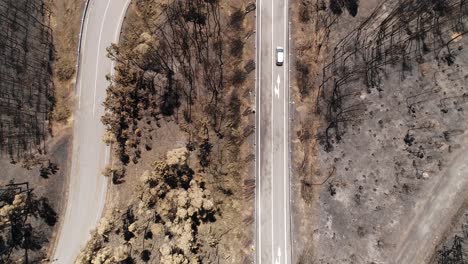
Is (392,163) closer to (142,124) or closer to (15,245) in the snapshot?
(142,124)

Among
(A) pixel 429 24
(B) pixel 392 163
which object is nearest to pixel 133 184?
(B) pixel 392 163

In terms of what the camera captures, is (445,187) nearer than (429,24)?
Yes

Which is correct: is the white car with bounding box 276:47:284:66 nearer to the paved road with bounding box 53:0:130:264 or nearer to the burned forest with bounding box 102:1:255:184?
the burned forest with bounding box 102:1:255:184

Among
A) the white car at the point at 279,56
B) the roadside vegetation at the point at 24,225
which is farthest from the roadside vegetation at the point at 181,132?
the roadside vegetation at the point at 24,225

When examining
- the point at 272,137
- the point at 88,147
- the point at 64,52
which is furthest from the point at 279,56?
the point at 64,52

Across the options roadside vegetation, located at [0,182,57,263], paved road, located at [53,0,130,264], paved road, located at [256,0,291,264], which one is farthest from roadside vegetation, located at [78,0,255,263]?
roadside vegetation, located at [0,182,57,263]

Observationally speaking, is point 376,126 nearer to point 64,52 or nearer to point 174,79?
point 174,79
